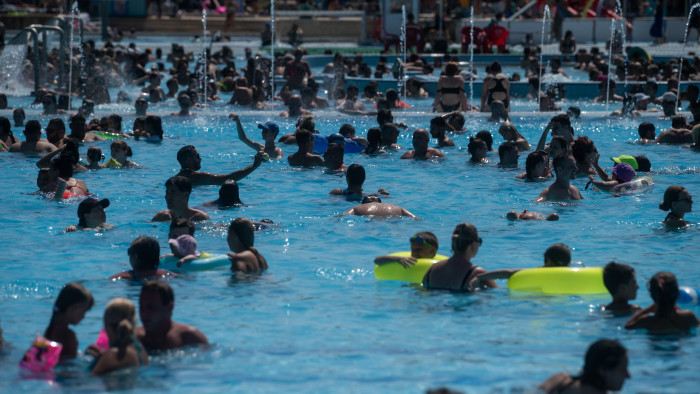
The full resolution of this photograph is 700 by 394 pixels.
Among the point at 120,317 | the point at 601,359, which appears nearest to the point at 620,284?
the point at 601,359

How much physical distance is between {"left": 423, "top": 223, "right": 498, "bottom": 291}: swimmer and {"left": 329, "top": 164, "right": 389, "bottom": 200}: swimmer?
3815 mm

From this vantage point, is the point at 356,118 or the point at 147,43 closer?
the point at 356,118

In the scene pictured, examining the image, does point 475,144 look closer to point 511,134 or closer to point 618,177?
point 511,134

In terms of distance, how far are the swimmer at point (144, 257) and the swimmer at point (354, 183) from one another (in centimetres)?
405

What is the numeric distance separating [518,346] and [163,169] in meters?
9.16

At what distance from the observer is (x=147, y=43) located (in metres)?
40.4

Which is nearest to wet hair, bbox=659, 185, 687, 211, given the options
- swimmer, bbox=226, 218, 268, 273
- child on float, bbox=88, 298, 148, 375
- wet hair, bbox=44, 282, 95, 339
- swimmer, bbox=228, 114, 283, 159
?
swimmer, bbox=226, 218, 268, 273

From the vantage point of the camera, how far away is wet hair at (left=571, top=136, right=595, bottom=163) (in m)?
12.5

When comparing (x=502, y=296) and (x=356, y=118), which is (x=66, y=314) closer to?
(x=502, y=296)

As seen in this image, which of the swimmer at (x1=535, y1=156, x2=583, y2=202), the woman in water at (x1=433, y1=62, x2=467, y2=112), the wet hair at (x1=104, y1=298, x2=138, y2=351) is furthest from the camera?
the woman in water at (x1=433, y1=62, x2=467, y2=112)

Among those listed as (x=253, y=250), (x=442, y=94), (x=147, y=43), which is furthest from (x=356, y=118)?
(x=147, y=43)

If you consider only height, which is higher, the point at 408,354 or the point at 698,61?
the point at 698,61

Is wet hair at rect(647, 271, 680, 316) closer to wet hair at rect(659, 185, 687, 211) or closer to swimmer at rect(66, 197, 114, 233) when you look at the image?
wet hair at rect(659, 185, 687, 211)

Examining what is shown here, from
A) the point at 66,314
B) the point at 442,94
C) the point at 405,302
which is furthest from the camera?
the point at 442,94
